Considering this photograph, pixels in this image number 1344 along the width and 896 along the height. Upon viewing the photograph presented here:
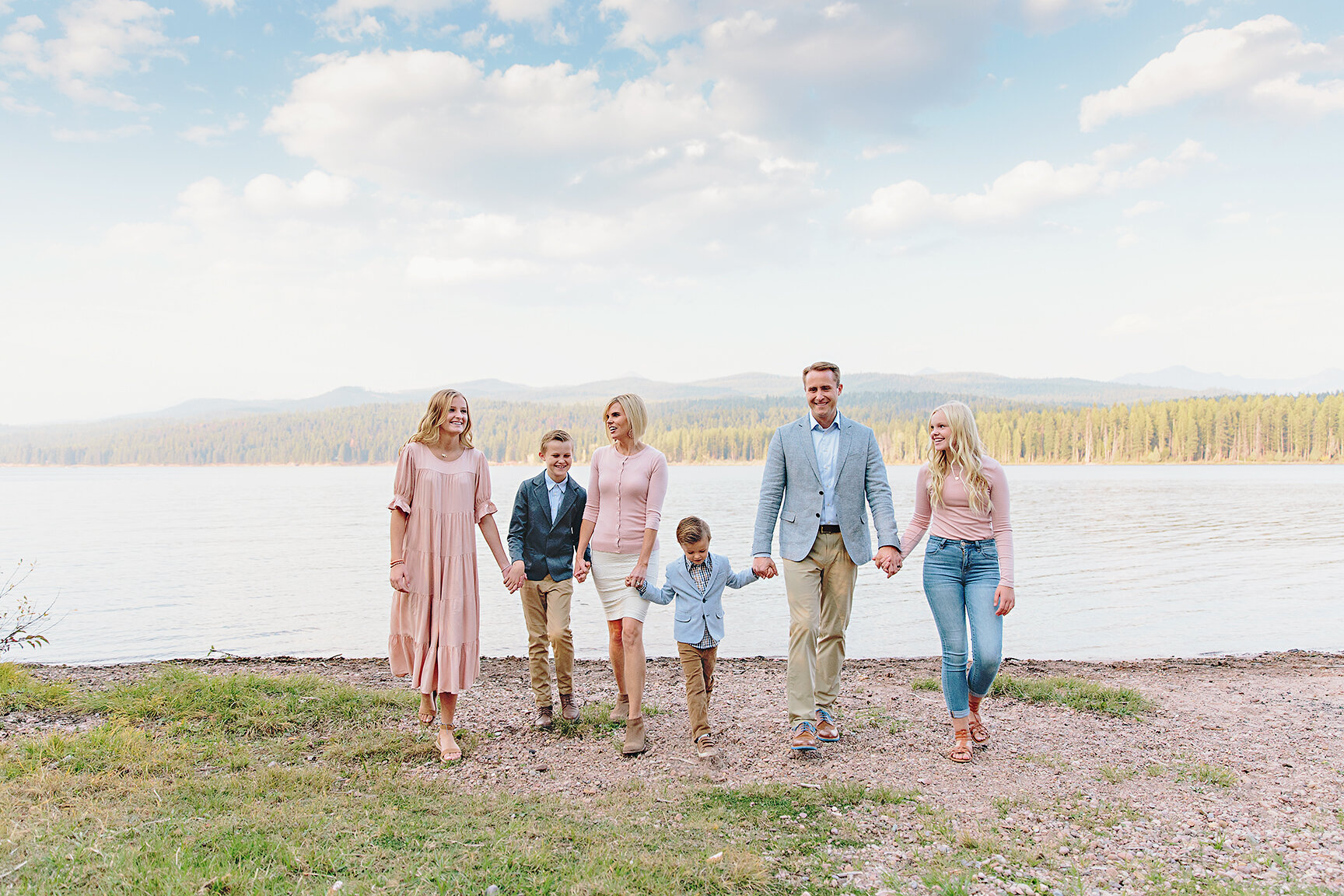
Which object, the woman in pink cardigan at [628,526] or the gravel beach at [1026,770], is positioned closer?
the gravel beach at [1026,770]

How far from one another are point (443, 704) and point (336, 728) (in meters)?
1.38

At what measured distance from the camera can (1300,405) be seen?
10838 centimetres

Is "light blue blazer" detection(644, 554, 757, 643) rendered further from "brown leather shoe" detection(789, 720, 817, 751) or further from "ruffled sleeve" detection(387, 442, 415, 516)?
"ruffled sleeve" detection(387, 442, 415, 516)

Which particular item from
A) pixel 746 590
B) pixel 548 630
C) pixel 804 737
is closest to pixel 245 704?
pixel 548 630

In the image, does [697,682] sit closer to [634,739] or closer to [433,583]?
[634,739]

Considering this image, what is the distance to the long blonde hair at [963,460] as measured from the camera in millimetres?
5898

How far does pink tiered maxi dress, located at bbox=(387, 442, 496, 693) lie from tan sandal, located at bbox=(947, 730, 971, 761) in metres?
3.76

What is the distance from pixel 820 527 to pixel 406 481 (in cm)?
324

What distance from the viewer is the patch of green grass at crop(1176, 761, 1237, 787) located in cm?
541

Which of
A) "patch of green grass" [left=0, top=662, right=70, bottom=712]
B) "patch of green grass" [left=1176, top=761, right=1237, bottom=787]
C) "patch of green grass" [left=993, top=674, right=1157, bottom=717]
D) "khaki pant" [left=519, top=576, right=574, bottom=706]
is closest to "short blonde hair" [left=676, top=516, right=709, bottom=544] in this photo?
"khaki pant" [left=519, top=576, right=574, bottom=706]

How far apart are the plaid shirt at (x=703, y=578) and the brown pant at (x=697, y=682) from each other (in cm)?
5

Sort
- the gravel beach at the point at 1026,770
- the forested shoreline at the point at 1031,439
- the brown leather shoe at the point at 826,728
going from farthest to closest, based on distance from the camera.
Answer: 1. the forested shoreline at the point at 1031,439
2. the brown leather shoe at the point at 826,728
3. the gravel beach at the point at 1026,770

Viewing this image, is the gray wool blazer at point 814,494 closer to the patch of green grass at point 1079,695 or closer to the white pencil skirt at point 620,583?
the white pencil skirt at point 620,583

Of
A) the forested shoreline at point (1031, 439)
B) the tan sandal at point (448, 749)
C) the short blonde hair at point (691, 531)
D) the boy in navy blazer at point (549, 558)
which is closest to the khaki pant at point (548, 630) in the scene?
the boy in navy blazer at point (549, 558)
